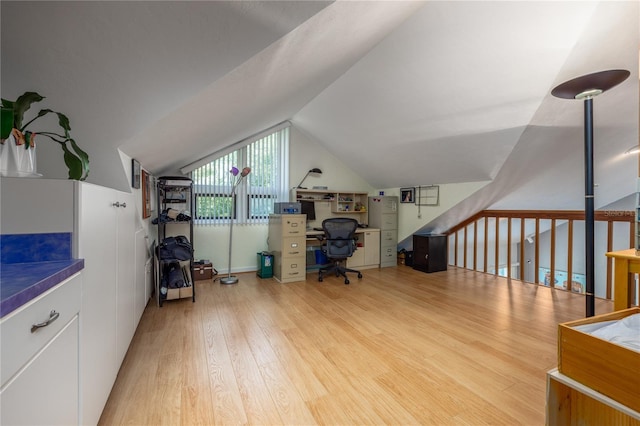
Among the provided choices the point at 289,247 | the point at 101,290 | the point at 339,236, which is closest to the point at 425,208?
the point at 339,236

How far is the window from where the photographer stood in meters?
3.86

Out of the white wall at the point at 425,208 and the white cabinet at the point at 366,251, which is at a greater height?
the white wall at the point at 425,208

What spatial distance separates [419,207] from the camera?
4336 mm

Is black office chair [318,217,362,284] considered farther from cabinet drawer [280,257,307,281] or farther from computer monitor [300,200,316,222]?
computer monitor [300,200,316,222]

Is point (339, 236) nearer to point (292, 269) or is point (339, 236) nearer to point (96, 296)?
point (292, 269)

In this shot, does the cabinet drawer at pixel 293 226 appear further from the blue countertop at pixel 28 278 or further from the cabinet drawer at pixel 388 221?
the blue countertop at pixel 28 278

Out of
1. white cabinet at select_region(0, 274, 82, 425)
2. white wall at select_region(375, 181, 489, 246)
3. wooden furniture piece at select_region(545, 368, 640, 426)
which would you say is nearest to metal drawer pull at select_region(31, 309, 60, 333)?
white cabinet at select_region(0, 274, 82, 425)

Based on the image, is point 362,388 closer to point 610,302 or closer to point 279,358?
point 279,358

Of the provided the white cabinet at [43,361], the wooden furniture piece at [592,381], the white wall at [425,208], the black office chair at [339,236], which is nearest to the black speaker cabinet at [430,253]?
the white wall at [425,208]

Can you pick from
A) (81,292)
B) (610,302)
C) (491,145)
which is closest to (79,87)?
(81,292)

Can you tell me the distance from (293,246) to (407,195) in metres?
2.21

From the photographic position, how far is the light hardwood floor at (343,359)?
1.35m

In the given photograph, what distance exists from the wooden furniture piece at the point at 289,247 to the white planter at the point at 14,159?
270 centimetres

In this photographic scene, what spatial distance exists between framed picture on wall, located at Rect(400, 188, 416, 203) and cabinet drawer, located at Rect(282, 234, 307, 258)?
2.00 meters
